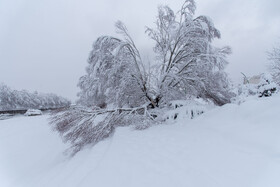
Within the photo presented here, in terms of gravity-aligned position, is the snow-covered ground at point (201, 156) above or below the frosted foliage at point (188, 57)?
below

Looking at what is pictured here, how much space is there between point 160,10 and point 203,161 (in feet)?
22.8

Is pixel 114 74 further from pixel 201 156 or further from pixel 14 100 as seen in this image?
pixel 14 100

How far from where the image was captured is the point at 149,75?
6.61 meters

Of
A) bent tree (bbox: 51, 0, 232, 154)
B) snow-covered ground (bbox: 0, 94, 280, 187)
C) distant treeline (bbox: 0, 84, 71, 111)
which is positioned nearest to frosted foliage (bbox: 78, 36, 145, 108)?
bent tree (bbox: 51, 0, 232, 154)

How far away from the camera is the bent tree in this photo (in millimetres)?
5715

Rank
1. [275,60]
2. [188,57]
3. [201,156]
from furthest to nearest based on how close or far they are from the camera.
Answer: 1. [275,60]
2. [188,57]
3. [201,156]

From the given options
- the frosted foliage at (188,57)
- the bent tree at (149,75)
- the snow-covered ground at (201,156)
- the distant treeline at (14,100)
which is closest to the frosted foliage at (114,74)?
the bent tree at (149,75)

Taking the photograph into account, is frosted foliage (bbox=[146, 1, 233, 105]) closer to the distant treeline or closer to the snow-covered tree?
the snow-covered tree

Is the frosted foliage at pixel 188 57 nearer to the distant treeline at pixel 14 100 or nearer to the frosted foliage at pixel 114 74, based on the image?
the frosted foliage at pixel 114 74

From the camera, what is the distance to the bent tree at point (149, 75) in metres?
5.71

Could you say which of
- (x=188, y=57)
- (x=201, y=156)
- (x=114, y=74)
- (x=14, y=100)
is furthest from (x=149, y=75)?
(x=14, y=100)

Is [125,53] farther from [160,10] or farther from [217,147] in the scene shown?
[217,147]

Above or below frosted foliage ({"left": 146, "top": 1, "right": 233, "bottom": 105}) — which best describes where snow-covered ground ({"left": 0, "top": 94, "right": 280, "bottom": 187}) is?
below

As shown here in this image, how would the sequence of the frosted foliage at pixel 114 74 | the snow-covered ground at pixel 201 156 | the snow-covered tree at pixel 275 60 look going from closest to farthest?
the snow-covered ground at pixel 201 156 → the frosted foliage at pixel 114 74 → the snow-covered tree at pixel 275 60
